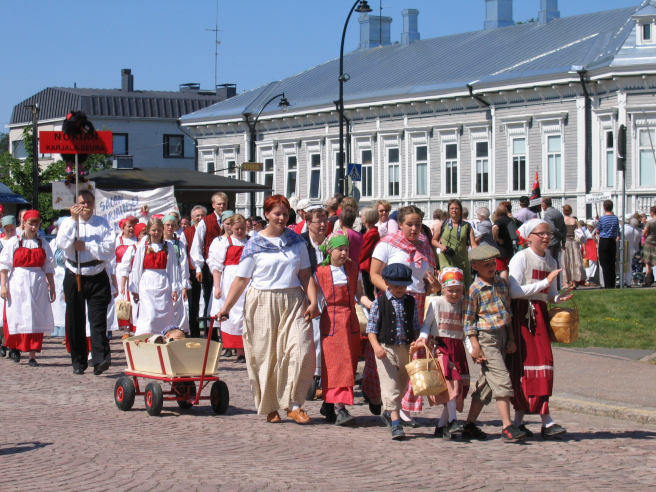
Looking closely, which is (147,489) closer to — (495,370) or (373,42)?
(495,370)

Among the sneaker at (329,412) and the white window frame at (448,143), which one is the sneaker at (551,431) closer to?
the sneaker at (329,412)

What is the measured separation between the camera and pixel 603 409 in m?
9.38

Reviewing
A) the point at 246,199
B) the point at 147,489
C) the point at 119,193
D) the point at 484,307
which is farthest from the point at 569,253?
the point at 246,199

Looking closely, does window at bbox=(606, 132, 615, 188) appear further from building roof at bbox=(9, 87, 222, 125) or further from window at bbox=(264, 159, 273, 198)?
building roof at bbox=(9, 87, 222, 125)

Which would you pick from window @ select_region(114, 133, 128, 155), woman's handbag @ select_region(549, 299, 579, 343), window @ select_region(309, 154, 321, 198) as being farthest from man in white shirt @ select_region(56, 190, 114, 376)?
window @ select_region(114, 133, 128, 155)

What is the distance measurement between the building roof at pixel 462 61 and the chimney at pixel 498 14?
3.28 m

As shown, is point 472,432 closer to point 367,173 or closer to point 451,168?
point 451,168

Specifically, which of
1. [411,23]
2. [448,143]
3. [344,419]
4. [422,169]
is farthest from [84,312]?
[411,23]

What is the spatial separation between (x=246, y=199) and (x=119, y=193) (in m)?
29.7

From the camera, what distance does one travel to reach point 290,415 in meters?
8.74

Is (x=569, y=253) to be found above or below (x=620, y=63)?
below

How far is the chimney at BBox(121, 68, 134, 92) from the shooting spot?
86562 mm

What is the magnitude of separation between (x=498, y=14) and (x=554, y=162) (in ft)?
47.6

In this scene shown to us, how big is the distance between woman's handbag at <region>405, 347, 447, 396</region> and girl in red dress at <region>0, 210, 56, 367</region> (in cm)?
721
